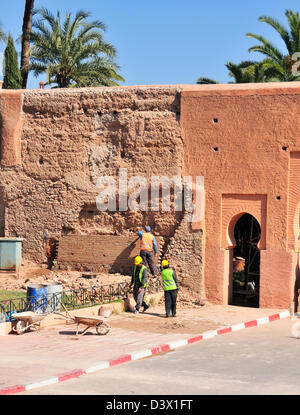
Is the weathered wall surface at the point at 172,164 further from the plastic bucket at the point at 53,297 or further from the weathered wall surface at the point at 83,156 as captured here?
the plastic bucket at the point at 53,297

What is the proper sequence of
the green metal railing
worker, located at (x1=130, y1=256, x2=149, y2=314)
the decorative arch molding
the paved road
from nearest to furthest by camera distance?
the paved road, the green metal railing, worker, located at (x1=130, y1=256, x2=149, y2=314), the decorative arch molding

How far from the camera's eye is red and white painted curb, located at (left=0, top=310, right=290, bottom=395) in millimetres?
10320

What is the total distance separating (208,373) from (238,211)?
815cm

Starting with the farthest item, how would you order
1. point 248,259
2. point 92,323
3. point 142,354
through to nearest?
point 248,259 → point 92,323 → point 142,354

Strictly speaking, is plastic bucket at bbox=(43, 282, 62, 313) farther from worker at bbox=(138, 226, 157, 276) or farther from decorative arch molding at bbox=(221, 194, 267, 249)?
decorative arch molding at bbox=(221, 194, 267, 249)

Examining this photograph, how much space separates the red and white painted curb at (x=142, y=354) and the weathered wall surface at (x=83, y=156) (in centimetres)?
418

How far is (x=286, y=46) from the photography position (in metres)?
27.0

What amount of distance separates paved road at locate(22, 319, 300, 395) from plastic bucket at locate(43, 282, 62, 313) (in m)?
3.58

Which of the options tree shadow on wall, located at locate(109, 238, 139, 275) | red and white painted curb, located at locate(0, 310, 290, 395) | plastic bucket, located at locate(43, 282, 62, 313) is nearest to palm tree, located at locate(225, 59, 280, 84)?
tree shadow on wall, located at locate(109, 238, 139, 275)

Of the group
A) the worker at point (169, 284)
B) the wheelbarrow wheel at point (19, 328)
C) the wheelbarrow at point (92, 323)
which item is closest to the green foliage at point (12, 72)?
the worker at point (169, 284)

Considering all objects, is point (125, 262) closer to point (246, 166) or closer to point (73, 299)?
point (73, 299)

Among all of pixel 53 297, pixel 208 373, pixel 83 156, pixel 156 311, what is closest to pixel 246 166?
pixel 156 311

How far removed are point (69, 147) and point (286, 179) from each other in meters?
6.32

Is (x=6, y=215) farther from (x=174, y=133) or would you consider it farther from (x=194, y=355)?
(x=194, y=355)
